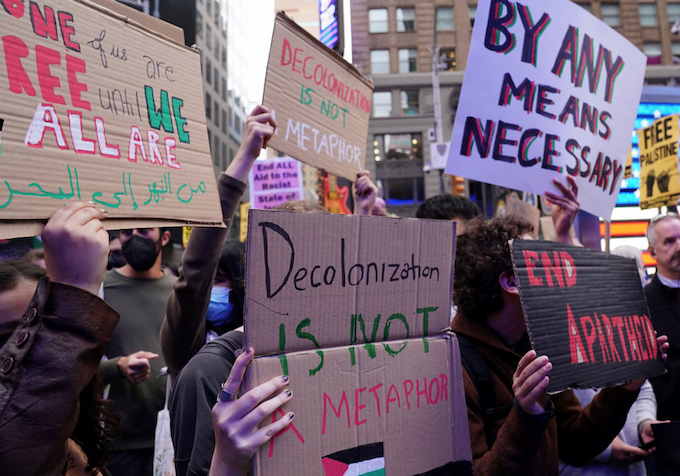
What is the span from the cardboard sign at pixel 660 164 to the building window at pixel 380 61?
27.1 m

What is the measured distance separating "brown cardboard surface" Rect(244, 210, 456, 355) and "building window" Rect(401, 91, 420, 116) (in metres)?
32.0

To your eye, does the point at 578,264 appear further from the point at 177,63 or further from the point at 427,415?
the point at 177,63

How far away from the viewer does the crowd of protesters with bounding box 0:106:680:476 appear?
1.10 meters

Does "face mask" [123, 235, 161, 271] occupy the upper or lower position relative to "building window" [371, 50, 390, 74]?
lower

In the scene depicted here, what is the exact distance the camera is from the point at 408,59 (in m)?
32.1

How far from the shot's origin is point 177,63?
1.78m

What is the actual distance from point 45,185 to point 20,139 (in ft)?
0.41

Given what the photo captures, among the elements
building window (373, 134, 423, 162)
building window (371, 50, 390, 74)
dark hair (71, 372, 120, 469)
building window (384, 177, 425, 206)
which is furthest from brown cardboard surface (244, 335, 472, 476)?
building window (371, 50, 390, 74)

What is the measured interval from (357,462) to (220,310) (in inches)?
57.2

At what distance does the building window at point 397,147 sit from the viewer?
33031 millimetres

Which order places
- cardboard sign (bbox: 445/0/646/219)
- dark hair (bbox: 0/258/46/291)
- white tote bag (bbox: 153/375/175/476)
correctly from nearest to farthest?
dark hair (bbox: 0/258/46/291)
white tote bag (bbox: 153/375/175/476)
cardboard sign (bbox: 445/0/646/219)

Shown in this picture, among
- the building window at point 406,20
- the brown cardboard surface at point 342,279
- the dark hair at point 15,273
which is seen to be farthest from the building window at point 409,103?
the dark hair at point 15,273

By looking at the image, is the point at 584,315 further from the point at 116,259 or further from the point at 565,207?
the point at 116,259

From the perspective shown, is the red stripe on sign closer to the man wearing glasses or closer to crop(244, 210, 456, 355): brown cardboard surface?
crop(244, 210, 456, 355): brown cardboard surface
